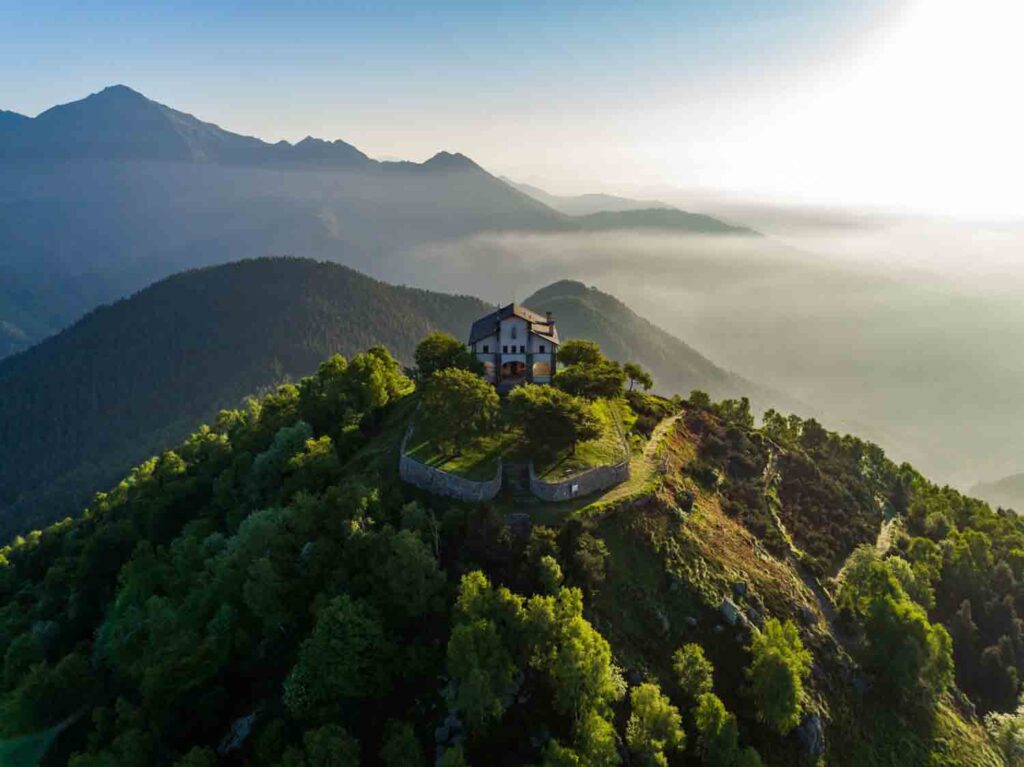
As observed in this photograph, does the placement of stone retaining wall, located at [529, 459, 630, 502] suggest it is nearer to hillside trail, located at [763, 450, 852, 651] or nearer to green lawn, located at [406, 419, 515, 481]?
green lawn, located at [406, 419, 515, 481]

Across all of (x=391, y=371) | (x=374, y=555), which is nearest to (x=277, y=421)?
(x=391, y=371)

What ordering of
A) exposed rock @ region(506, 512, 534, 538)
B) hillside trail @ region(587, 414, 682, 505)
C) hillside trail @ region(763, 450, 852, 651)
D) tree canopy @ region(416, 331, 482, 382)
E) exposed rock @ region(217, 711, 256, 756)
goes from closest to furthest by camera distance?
exposed rock @ region(217, 711, 256, 756) → exposed rock @ region(506, 512, 534, 538) → hillside trail @ region(587, 414, 682, 505) → hillside trail @ region(763, 450, 852, 651) → tree canopy @ region(416, 331, 482, 382)

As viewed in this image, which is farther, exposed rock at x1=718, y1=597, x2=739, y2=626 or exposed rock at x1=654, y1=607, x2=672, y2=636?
exposed rock at x1=718, y1=597, x2=739, y2=626

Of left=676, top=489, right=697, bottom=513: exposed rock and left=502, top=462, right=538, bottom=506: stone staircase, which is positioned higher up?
left=502, top=462, right=538, bottom=506: stone staircase

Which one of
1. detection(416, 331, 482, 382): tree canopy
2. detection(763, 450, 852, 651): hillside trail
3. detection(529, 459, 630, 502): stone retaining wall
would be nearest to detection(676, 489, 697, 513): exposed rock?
Answer: detection(529, 459, 630, 502): stone retaining wall

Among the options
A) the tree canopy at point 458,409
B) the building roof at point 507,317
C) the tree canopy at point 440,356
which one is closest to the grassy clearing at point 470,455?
the tree canopy at point 458,409

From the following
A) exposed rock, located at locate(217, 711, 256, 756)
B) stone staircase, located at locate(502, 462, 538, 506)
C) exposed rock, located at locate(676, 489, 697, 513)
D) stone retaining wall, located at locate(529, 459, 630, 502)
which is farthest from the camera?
exposed rock, located at locate(676, 489, 697, 513)

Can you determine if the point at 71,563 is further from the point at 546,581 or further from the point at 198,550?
the point at 546,581
